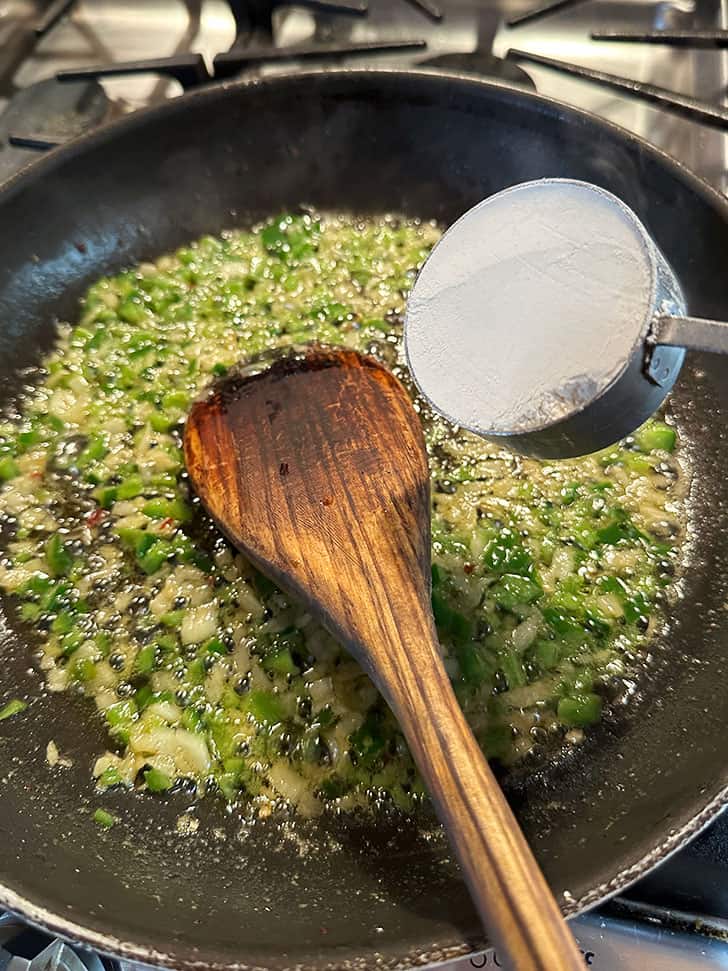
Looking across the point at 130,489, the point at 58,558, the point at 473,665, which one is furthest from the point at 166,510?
the point at 473,665

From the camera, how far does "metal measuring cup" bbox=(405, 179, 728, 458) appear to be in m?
0.76

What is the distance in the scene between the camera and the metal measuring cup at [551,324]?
765 millimetres

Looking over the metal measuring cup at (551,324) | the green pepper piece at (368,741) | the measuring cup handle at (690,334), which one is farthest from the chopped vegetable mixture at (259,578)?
the measuring cup handle at (690,334)

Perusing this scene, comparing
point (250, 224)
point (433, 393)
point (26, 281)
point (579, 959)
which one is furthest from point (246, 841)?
point (250, 224)

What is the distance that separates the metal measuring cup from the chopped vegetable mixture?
1.13 ft

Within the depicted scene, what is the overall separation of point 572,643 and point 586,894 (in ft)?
1.21

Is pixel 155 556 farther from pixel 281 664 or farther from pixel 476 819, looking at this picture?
pixel 476 819

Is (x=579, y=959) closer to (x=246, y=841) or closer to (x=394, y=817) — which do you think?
(x=394, y=817)

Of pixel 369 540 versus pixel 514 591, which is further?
pixel 514 591

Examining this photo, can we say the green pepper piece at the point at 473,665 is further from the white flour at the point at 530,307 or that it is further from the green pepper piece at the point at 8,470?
the green pepper piece at the point at 8,470

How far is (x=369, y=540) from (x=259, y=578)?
262 millimetres

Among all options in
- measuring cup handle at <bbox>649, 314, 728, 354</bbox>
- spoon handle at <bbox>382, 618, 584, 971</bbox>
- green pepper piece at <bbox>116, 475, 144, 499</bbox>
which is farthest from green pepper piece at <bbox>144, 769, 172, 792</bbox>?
measuring cup handle at <bbox>649, 314, 728, 354</bbox>

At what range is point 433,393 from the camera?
917mm

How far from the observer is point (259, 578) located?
3.89 ft
